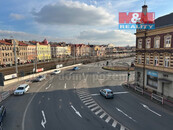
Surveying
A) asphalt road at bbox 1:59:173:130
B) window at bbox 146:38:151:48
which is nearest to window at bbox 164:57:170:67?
window at bbox 146:38:151:48

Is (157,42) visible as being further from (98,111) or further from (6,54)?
(6,54)

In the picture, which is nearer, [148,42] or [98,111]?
[98,111]

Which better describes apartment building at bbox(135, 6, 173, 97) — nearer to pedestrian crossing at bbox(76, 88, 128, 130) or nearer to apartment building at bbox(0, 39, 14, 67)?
pedestrian crossing at bbox(76, 88, 128, 130)

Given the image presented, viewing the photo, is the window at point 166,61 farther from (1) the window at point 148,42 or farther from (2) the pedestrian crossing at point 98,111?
(2) the pedestrian crossing at point 98,111

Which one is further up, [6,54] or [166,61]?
[6,54]

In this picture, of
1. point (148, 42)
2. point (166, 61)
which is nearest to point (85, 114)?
point (166, 61)

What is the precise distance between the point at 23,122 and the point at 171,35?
76.6 feet

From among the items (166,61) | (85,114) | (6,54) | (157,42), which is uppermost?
(157,42)

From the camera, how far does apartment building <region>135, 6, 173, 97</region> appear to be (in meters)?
17.4

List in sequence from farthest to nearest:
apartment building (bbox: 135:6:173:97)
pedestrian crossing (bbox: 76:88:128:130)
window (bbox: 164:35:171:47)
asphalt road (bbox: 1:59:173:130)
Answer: apartment building (bbox: 135:6:173:97) < window (bbox: 164:35:171:47) < pedestrian crossing (bbox: 76:88:128:130) < asphalt road (bbox: 1:59:173:130)

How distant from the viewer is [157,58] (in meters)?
19.5

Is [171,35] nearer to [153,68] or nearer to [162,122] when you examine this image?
[153,68]

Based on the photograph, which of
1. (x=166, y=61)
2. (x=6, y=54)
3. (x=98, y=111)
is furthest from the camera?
(x=6, y=54)

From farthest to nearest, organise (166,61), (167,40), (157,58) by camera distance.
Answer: (157,58)
(166,61)
(167,40)
